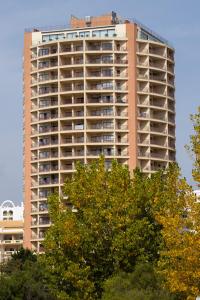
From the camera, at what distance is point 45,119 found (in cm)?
10362

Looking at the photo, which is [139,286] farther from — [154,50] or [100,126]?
[154,50]

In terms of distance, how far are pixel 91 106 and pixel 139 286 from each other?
64813mm

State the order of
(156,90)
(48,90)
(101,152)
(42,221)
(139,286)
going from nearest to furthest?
(139,286) < (101,152) < (42,221) < (48,90) < (156,90)

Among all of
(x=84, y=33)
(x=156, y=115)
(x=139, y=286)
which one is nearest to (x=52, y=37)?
(x=84, y=33)

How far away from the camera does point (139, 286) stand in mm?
38219

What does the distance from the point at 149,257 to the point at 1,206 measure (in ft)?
287

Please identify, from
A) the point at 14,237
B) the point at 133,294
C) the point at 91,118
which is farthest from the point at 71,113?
the point at 133,294

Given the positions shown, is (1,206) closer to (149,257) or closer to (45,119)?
(45,119)

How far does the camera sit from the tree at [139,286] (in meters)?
34.7

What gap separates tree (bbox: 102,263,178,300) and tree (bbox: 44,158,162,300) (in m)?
3.13

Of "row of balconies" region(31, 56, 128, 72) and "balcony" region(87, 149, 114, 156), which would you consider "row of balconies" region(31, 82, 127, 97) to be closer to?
"row of balconies" region(31, 56, 128, 72)

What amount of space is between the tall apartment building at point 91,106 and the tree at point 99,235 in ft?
178

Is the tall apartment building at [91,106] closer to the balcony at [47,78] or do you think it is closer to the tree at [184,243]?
the balcony at [47,78]

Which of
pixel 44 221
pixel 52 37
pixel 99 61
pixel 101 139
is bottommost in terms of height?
pixel 44 221
